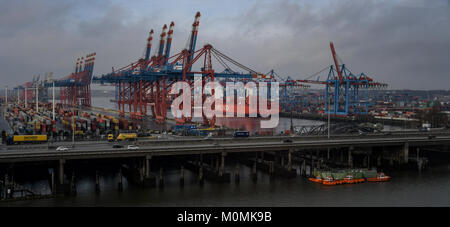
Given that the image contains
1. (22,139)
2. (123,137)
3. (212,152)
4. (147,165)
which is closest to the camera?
(147,165)

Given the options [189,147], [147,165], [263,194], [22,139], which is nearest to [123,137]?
[22,139]

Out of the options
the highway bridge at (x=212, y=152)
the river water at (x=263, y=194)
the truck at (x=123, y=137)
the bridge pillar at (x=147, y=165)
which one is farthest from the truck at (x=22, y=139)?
the bridge pillar at (x=147, y=165)

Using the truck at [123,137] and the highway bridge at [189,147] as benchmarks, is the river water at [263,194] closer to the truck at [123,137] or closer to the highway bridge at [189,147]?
the highway bridge at [189,147]

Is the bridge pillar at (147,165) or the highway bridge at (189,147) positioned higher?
the highway bridge at (189,147)

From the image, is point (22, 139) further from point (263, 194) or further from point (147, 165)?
point (263, 194)

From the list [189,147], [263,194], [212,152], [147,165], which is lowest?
[263,194]

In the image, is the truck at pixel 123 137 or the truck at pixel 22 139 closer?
the truck at pixel 22 139

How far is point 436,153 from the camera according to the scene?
46.0 m

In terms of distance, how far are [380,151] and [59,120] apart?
5718 cm

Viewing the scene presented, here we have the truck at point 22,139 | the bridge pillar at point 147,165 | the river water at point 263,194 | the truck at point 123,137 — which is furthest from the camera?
the truck at point 123,137

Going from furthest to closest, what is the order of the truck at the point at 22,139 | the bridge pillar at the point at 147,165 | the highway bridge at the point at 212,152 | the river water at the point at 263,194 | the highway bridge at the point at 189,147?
the truck at the point at 22,139 < the bridge pillar at the point at 147,165 < the highway bridge at the point at 212,152 < the highway bridge at the point at 189,147 < the river water at the point at 263,194

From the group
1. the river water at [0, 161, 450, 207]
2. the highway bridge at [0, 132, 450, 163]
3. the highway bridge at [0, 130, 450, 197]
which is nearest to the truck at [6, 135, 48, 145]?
the highway bridge at [0, 130, 450, 197]

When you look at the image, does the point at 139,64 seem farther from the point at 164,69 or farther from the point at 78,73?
the point at 78,73
